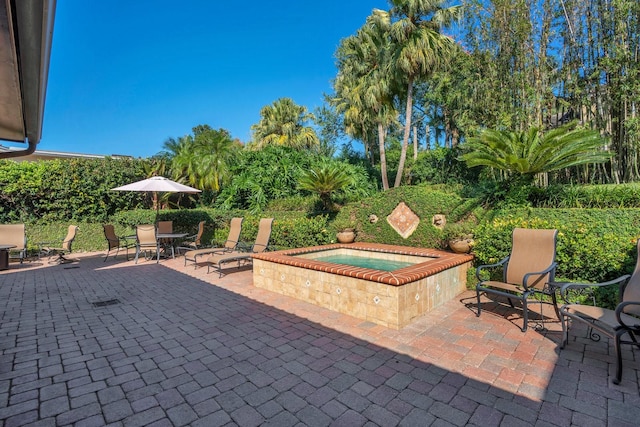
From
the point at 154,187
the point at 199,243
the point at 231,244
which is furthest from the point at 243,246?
A: the point at 154,187

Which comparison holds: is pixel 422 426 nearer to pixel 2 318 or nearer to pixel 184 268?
pixel 2 318

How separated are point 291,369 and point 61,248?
10479 millimetres

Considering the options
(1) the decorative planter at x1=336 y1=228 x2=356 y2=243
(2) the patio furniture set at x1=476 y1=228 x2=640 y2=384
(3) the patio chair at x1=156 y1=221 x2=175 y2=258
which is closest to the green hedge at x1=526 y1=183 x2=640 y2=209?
(2) the patio furniture set at x1=476 y1=228 x2=640 y2=384

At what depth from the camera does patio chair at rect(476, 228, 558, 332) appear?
13.7ft

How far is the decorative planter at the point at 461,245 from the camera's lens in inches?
254

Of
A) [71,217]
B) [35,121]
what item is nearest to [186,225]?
[71,217]

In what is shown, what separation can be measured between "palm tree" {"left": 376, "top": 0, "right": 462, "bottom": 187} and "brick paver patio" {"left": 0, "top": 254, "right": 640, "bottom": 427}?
9.84 metres

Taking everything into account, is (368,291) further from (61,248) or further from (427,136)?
(427,136)

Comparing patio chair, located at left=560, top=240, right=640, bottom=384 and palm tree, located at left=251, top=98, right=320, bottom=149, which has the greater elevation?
palm tree, located at left=251, top=98, right=320, bottom=149

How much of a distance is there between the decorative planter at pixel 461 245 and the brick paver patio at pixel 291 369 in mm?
1793

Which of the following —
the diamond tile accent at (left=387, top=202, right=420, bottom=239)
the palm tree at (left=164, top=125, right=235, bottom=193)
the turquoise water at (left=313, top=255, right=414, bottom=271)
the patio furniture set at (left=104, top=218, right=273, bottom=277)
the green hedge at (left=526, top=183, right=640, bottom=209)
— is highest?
the palm tree at (left=164, top=125, right=235, bottom=193)

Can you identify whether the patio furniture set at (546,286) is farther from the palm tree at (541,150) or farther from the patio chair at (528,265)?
the palm tree at (541,150)

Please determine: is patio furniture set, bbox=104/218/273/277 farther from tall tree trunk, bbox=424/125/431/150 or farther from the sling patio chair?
tall tree trunk, bbox=424/125/431/150

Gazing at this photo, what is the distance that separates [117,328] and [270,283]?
2.50m
